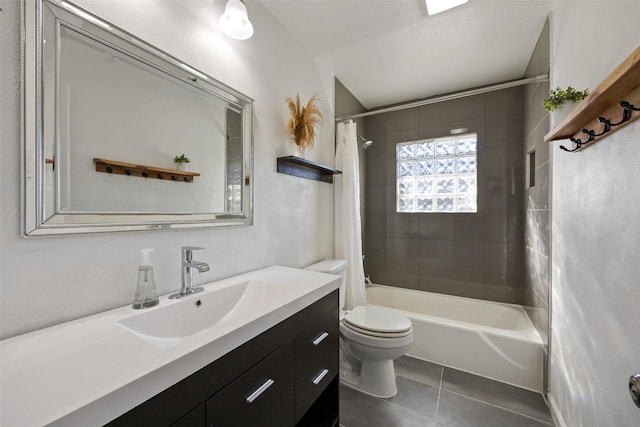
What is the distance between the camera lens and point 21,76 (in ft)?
2.45

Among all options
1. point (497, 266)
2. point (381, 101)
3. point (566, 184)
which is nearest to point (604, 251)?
point (566, 184)

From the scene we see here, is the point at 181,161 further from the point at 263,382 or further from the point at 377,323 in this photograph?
the point at 377,323

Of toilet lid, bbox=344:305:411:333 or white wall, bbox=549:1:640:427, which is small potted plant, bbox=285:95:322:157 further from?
white wall, bbox=549:1:640:427

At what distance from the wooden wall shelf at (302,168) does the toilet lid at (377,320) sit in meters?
1.06

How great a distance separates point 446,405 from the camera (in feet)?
5.47

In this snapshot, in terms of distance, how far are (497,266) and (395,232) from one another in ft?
3.33

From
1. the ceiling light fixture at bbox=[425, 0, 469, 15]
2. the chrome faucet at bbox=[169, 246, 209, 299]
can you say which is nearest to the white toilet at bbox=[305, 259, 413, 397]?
the chrome faucet at bbox=[169, 246, 209, 299]

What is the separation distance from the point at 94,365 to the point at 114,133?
0.77 m

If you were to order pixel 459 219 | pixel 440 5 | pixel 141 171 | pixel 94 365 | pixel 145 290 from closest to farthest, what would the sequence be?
pixel 94 365, pixel 145 290, pixel 141 171, pixel 440 5, pixel 459 219

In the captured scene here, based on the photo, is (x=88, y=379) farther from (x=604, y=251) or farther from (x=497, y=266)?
(x=497, y=266)

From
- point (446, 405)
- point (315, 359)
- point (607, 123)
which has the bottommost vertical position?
point (446, 405)

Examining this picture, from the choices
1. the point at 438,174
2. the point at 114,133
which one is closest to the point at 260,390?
the point at 114,133

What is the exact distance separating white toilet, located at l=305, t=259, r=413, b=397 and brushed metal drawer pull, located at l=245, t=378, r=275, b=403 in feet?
3.23

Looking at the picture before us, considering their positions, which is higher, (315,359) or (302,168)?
(302,168)
